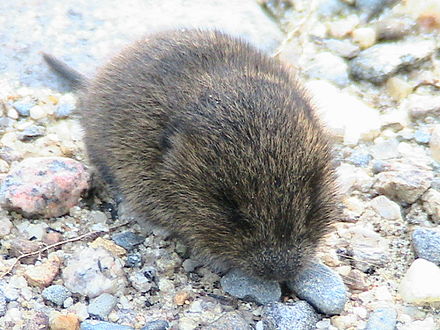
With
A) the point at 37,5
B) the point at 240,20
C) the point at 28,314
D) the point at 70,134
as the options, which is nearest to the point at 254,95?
the point at 28,314

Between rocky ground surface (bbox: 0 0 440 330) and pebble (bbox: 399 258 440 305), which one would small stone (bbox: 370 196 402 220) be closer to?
rocky ground surface (bbox: 0 0 440 330)

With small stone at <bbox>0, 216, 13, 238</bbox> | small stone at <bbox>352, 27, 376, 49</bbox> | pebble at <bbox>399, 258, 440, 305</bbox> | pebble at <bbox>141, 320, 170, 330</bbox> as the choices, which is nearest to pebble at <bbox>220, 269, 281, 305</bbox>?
pebble at <bbox>141, 320, 170, 330</bbox>

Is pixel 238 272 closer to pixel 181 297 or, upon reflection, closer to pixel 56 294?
pixel 181 297

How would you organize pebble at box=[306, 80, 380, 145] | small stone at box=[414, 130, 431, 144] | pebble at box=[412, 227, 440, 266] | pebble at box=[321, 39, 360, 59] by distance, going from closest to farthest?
pebble at box=[412, 227, 440, 266], small stone at box=[414, 130, 431, 144], pebble at box=[306, 80, 380, 145], pebble at box=[321, 39, 360, 59]

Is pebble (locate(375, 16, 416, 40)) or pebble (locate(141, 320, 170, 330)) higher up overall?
pebble (locate(375, 16, 416, 40))

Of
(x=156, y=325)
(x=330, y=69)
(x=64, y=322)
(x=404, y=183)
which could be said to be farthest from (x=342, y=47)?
(x=64, y=322)

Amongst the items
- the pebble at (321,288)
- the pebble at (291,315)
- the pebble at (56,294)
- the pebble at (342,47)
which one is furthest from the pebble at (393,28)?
the pebble at (56,294)
